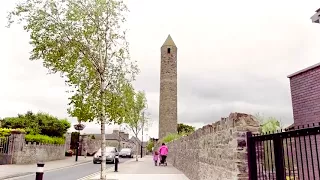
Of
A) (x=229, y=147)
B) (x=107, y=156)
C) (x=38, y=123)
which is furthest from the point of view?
(x=38, y=123)

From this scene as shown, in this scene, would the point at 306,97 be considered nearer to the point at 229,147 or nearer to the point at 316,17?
the point at 316,17

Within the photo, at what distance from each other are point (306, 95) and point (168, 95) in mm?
39044

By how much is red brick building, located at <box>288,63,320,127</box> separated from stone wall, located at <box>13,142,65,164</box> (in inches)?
745

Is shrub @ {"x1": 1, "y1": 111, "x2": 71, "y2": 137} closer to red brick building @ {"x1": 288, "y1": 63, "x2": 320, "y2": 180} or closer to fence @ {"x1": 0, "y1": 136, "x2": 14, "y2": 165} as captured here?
fence @ {"x1": 0, "y1": 136, "x2": 14, "y2": 165}

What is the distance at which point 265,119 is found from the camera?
41.9ft

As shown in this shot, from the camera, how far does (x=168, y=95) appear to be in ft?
163

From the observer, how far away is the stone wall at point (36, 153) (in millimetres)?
21597

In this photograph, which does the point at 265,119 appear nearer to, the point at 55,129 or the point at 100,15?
the point at 100,15

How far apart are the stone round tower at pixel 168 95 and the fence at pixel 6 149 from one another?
29962 millimetres

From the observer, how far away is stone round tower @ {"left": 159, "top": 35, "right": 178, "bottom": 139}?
48781mm

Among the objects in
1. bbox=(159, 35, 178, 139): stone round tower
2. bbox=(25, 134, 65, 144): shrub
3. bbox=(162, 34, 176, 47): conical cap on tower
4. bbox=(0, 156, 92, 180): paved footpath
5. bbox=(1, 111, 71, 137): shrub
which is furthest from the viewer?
bbox=(162, 34, 176, 47): conical cap on tower

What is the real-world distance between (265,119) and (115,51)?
7442 mm

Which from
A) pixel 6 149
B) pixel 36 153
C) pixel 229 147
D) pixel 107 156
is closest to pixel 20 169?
pixel 6 149

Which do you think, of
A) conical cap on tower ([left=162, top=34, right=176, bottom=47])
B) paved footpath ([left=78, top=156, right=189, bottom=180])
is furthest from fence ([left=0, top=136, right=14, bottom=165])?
conical cap on tower ([left=162, top=34, right=176, bottom=47])
